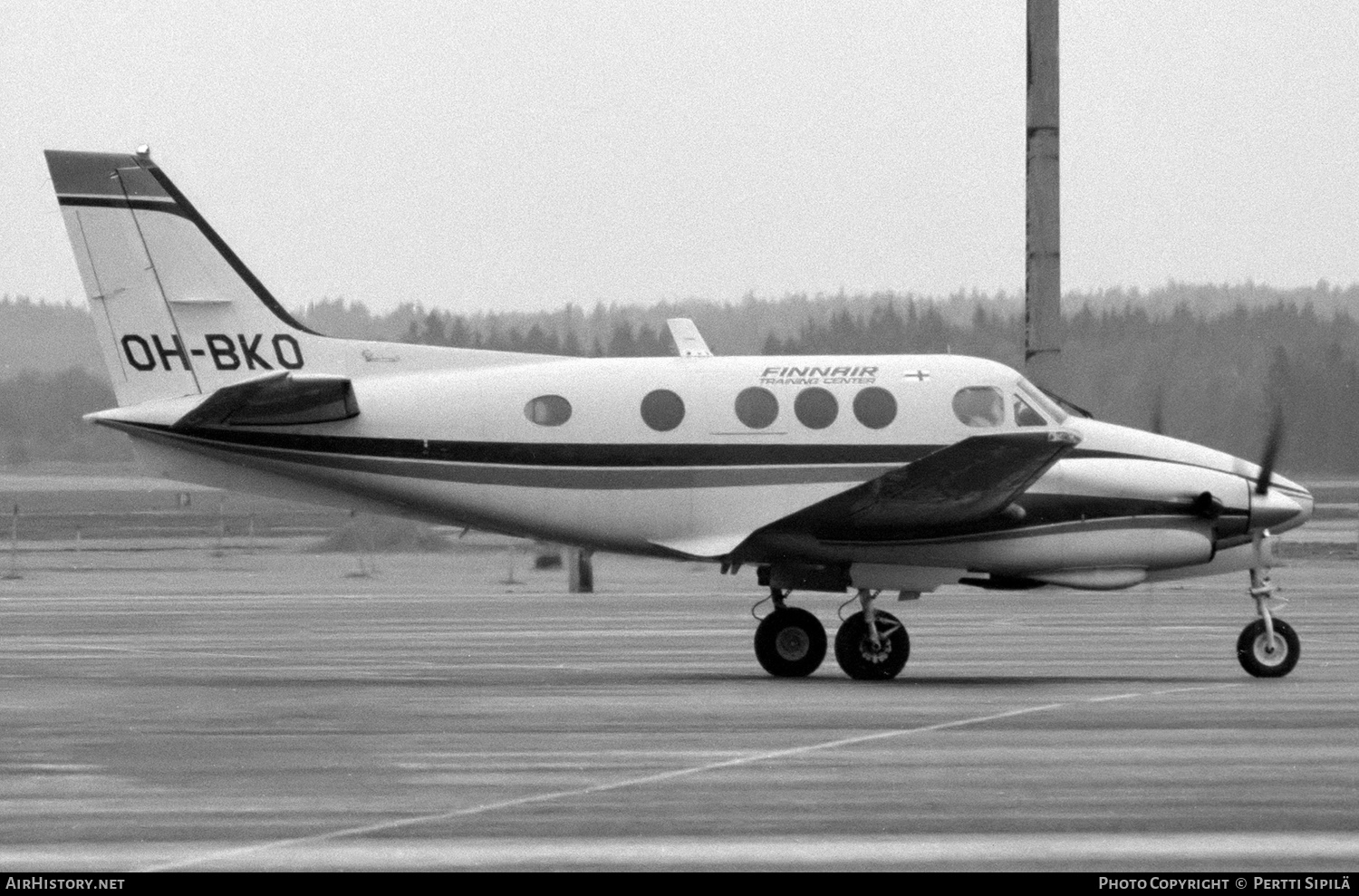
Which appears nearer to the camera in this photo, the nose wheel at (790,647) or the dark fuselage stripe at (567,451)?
the dark fuselage stripe at (567,451)

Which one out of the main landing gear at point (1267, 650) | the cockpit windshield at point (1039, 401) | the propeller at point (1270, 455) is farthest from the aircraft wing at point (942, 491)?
the main landing gear at point (1267, 650)

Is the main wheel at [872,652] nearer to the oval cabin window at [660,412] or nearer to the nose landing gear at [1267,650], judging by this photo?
the oval cabin window at [660,412]

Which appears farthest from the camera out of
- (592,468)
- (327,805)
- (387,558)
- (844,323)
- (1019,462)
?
(387,558)

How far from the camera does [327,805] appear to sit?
1094 cm

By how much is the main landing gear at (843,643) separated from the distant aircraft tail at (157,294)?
4885 mm

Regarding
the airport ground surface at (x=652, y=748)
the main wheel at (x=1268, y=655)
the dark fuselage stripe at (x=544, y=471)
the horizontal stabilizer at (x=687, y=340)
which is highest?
the horizontal stabilizer at (x=687, y=340)

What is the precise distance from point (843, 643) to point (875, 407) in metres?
2.18

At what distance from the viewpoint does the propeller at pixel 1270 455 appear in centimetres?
1814

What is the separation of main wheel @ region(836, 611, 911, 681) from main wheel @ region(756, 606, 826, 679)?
0.40 m

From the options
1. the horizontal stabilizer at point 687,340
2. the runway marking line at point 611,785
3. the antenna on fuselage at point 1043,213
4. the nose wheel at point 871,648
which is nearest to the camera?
the runway marking line at point 611,785

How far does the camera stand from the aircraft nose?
18406mm

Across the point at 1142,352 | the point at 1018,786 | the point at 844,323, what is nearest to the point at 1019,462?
the point at 1018,786
